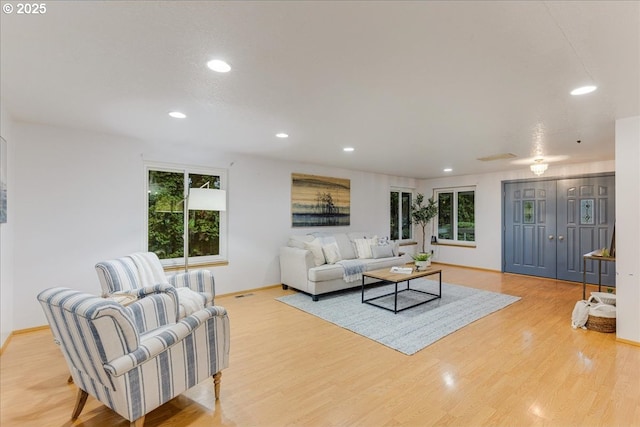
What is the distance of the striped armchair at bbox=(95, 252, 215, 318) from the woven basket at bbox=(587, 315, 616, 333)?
13.4ft

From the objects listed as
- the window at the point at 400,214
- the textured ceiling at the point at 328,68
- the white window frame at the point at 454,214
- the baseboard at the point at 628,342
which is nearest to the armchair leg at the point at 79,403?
the textured ceiling at the point at 328,68

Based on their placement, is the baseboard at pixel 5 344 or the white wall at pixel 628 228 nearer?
the baseboard at pixel 5 344

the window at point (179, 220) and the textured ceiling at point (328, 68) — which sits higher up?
the textured ceiling at point (328, 68)

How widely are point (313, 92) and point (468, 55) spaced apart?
3.65 ft

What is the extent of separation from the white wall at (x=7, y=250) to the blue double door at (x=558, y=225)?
791 cm

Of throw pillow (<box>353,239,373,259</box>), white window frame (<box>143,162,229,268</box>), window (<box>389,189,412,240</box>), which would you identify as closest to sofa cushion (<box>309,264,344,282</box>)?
throw pillow (<box>353,239,373,259</box>)

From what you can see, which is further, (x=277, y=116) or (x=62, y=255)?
(x=62, y=255)

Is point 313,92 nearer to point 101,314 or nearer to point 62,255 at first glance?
point 101,314

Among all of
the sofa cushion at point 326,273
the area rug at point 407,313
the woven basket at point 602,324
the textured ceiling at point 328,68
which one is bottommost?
the area rug at point 407,313

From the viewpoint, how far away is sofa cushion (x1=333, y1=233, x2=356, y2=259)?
17.9 feet

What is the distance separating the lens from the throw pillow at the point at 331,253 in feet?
16.4

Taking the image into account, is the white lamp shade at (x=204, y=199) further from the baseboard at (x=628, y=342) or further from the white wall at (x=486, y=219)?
the white wall at (x=486, y=219)

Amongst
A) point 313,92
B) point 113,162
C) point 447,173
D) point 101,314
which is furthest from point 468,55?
point 447,173

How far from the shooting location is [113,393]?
165 centimetres
